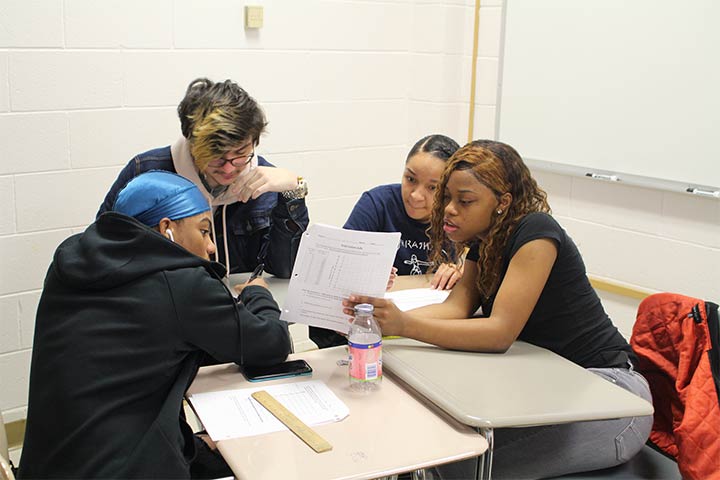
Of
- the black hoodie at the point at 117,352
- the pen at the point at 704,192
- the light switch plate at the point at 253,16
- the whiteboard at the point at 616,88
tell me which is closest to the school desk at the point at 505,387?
the black hoodie at the point at 117,352

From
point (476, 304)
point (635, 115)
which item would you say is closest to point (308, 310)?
point (476, 304)

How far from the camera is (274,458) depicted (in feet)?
4.93

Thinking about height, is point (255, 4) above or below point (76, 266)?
above

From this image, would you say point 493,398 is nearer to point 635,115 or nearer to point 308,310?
point 308,310

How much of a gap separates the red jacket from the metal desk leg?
0.54 m

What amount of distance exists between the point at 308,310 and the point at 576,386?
2.22 feet

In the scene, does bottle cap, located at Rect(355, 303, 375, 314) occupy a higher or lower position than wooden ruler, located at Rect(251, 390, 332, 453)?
higher

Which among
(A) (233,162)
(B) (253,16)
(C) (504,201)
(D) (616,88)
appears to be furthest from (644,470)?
(B) (253,16)

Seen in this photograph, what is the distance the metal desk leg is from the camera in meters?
1.62

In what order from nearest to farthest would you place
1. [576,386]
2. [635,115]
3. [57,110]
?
[576,386] < [57,110] < [635,115]

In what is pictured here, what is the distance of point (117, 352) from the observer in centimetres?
157

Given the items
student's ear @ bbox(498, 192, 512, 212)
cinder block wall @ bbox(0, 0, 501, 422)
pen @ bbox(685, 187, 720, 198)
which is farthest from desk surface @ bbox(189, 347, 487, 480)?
pen @ bbox(685, 187, 720, 198)

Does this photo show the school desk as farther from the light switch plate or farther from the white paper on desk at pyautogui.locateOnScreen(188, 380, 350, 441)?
the light switch plate

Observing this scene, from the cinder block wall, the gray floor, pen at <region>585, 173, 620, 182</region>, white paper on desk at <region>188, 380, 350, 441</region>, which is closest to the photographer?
white paper on desk at <region>188, 380, 350, 441</region>
